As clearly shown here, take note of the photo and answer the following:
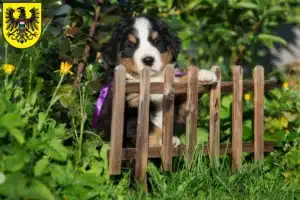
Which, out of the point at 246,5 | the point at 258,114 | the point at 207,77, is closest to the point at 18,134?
the point at 207,77

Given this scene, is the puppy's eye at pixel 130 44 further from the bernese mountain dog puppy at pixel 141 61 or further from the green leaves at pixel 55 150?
the green leaves at pixel 55 150

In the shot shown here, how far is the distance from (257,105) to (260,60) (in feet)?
10.7

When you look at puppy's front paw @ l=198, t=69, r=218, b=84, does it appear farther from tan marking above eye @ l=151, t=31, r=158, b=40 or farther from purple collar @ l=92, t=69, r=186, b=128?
tan marking above eye @ l=151, t=31, r=158, b=40

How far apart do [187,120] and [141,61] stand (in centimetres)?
54

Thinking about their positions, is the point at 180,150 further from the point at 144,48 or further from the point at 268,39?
the point at 268,39

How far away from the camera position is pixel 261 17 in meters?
7.70

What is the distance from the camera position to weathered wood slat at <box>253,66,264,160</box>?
539cm

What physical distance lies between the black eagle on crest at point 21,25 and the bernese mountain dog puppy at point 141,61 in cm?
69

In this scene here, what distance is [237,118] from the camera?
532 cm

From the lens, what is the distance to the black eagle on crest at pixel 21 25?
4.73 meters

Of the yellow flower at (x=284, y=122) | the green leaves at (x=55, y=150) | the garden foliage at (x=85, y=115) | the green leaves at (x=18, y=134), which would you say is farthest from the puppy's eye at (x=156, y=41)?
the green leaves at (x=18, y=134)

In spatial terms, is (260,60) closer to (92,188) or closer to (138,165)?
(138,165)

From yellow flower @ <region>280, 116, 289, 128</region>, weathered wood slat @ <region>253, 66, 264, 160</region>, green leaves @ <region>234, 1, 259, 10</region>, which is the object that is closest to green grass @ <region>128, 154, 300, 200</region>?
weathered wood slat @ <region>253, 66, 264, 160</region>

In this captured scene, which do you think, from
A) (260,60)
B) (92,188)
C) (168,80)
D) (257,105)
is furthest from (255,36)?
(92,188)
